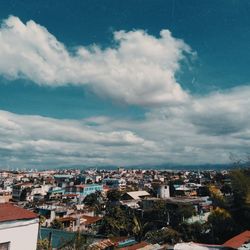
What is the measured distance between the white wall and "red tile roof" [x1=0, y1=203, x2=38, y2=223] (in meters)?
0.16

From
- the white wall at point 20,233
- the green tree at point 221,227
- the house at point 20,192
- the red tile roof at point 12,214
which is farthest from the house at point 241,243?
the house at point 20,192

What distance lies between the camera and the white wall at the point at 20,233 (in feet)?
42.4

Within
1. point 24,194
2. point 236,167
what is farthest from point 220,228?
point 24,194

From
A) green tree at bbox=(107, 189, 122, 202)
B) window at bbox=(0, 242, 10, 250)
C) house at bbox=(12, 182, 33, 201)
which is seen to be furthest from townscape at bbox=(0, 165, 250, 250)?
house at bbox=(12, 182, 33, 201)

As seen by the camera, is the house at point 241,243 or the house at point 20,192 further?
the house at point 20,192

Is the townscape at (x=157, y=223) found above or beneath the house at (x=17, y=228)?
beneath

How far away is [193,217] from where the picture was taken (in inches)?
1842

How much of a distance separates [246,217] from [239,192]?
4280 millimetres

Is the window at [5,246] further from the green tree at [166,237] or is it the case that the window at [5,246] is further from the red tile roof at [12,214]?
the green tree at [166,237]

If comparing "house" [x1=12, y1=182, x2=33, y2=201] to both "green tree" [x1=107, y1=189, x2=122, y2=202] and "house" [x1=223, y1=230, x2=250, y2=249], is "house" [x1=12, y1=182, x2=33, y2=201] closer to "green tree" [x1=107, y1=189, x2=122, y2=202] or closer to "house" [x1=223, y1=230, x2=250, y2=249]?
"green tree" [x1=107, y1=189, x2=122, y2=202]

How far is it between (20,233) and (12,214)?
81 cm

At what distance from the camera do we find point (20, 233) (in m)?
13.5

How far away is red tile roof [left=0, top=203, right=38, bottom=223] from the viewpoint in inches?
515

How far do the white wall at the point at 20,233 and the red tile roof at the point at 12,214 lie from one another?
160mm
